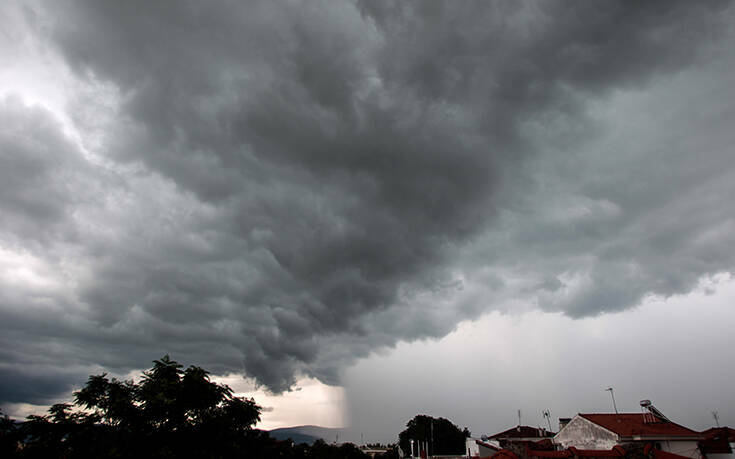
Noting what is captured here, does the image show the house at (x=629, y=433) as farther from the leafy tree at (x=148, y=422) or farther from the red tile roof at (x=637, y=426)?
the leafy tree at (x=148, y=422)

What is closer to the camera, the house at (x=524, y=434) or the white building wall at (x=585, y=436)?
the white building wall at (x=585, y=436)

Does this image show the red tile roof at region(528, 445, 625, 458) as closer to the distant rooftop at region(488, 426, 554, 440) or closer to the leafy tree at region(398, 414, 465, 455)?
the distant rooftop at region(488, 426, 554, 440)

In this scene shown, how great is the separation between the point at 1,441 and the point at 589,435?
2715 inches

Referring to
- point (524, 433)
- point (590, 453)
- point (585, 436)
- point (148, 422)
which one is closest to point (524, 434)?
point (524, 433)

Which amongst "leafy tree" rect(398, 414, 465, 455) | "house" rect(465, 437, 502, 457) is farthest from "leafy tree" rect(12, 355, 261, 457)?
"leafy tree" rect(398, 414, 465, 455)

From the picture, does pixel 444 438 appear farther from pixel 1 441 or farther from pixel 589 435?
pixel 1 441

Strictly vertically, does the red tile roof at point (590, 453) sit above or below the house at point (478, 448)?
above

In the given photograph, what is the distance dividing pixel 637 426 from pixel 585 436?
23.5ft

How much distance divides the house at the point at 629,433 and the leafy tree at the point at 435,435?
294ft

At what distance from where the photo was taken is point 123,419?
35.0 meters

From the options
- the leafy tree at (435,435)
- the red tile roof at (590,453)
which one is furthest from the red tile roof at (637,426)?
the leafy tree at (435,435)

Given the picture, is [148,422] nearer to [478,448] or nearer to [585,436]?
[585,436]

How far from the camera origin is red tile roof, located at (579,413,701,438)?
175 ft

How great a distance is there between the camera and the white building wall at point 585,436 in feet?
182
